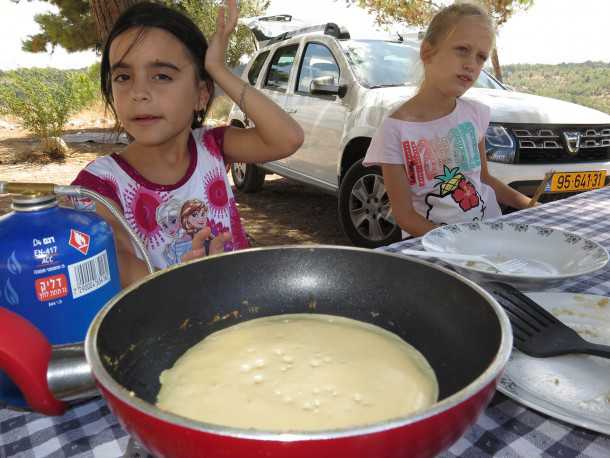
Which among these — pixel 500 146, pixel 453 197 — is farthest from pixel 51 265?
pixel 500 146

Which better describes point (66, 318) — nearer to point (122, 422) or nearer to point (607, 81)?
point (122, 422)

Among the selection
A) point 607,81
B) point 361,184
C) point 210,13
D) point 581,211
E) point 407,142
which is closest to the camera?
point 581,211

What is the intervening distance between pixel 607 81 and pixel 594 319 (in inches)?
618

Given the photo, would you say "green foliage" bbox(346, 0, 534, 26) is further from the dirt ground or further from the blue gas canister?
the blue gas canister

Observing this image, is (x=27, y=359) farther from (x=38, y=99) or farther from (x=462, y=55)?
(x=38, y=99)

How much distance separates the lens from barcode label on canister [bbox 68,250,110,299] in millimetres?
760

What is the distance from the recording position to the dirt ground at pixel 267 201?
5277 millimetres

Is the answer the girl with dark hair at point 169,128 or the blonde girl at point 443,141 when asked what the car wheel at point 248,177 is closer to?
the blonde girl at point 443,141

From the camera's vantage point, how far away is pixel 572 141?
3686mm

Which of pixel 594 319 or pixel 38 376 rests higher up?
pixel 38 376

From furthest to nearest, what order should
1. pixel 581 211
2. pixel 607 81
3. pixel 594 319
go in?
pixel 607 81
pixel 581 211
pixel 594 319

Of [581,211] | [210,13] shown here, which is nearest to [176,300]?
[581,211]

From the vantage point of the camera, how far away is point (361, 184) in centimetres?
418

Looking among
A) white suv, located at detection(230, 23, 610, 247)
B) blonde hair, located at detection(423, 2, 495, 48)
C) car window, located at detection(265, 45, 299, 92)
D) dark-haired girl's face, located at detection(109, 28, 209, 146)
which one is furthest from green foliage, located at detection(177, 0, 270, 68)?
dark-haired girl's face, located at detection(109, 28, 209, 146)
